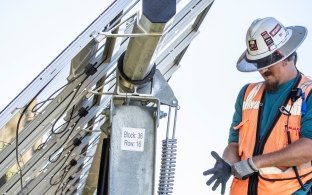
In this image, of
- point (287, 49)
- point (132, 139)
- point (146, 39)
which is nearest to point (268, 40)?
point (287, 49)

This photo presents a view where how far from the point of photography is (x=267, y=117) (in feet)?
13.9

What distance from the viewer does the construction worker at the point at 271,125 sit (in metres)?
4.05

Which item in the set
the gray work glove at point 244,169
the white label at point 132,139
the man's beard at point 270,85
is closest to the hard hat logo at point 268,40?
the man's beard at point 270,85

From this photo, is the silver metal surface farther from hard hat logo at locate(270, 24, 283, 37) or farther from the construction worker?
hard hat logo at locate(270, 24, 283, 37)

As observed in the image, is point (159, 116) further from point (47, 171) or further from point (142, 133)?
point (47, 171)

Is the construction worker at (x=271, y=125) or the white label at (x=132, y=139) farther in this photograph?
the white label at (x=132, y=139)

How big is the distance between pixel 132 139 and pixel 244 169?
0.84m

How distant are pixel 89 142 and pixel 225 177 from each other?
6.70 meters

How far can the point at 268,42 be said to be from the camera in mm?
4352

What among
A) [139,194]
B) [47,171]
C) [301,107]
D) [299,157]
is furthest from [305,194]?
[47,171]

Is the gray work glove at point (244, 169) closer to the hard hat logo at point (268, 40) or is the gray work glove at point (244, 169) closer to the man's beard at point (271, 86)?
the man's beard at point (271, 86)

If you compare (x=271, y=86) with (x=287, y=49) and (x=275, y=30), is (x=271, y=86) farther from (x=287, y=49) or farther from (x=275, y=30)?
(x=275, y=30)

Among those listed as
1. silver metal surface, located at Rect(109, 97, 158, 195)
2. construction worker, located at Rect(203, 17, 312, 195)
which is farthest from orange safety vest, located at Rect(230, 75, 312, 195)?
silver metal surface, located at Rect(109, 97, 158, 195)

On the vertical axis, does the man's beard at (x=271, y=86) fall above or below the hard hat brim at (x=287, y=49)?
below
